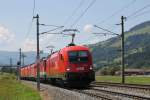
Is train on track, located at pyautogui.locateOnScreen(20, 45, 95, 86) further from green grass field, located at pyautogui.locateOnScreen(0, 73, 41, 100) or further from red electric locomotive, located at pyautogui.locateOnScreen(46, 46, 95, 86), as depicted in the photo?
green grass field, located at pyautogui.locateOnScreen(0, 73, 41, 100)

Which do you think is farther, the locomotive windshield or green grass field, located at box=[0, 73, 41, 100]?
the locomotive windshield

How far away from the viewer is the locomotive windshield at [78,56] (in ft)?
127

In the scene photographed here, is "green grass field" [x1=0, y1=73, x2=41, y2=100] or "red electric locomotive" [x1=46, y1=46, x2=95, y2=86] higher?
"red electric locomotive" [x1=46, y1=46, x2=95, y2=86]

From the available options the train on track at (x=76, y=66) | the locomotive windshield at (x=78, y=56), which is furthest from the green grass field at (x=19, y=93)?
the locomotive windshield at (x=78, y=56)

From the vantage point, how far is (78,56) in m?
38.8

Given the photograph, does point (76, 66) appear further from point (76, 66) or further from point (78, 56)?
point (78, 56)

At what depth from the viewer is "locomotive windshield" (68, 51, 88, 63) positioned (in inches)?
1521

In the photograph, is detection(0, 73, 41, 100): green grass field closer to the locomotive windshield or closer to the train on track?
the train on track

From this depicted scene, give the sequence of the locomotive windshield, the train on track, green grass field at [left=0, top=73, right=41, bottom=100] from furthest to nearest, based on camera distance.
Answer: the locomotive windshield, the train on track, green grass field at [left=0, top=73, right=41, bottom=100]

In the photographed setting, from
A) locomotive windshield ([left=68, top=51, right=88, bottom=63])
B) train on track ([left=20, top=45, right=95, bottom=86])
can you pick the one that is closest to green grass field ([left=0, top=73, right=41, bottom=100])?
train on track ([left=20, top=45, right=95, bottom=86])

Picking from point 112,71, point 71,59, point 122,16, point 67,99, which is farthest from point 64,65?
point 112,71

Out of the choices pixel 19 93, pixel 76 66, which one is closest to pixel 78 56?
pixel 76 66

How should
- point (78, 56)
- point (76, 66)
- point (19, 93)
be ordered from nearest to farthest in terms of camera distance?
point (76, 66), point (78, 56), point (19, 93)

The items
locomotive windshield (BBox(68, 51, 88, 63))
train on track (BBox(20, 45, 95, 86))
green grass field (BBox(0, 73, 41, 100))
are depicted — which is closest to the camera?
green grass field (BBox(0, 73, 41, 100))
